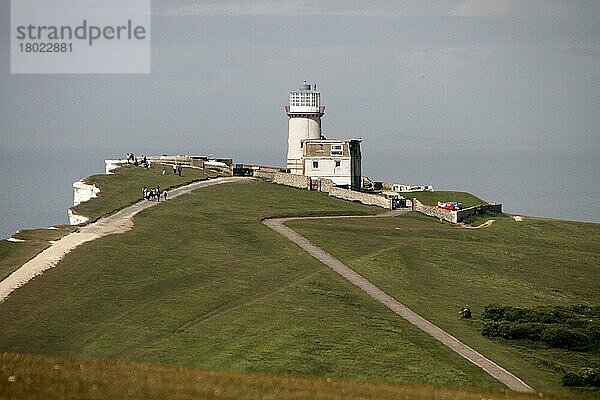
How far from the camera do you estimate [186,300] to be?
38.6 m

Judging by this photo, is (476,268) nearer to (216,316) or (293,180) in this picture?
(216,316)

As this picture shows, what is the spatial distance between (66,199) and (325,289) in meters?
117

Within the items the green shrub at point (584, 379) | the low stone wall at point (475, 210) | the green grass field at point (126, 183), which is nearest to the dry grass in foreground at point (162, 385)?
the green shrub at point (584, 379)

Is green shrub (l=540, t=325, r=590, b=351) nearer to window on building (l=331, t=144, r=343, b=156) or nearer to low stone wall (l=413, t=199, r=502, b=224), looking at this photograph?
low stone wall (l=413, t=199, r=502, b=224)

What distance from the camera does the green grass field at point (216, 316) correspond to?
104 ft

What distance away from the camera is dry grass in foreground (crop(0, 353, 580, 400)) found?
74.7 ft

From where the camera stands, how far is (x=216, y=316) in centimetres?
3656

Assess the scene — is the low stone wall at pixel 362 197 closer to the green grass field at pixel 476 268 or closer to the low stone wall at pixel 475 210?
the low stone wall at pixel 475 210

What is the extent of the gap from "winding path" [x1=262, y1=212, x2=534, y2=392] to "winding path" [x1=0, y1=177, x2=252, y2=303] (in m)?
8.00

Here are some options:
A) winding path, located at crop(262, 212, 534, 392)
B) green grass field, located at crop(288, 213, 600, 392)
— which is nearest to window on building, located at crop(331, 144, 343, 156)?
green grass field, located at crop(288, 213, 600, 392)

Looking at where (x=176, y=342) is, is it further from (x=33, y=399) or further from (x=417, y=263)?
(x=417, y=263)

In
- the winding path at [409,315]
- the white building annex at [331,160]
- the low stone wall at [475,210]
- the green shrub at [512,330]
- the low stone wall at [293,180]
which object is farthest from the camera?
the white building annex at [331,160]

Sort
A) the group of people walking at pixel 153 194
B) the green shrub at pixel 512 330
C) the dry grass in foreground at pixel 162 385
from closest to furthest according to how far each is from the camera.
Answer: the dry grass in foreground at pixel 162 385 → the green shrub at pixel 512 330 → the group of people walking at pixel 153 194

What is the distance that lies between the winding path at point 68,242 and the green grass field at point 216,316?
527 millimetres
